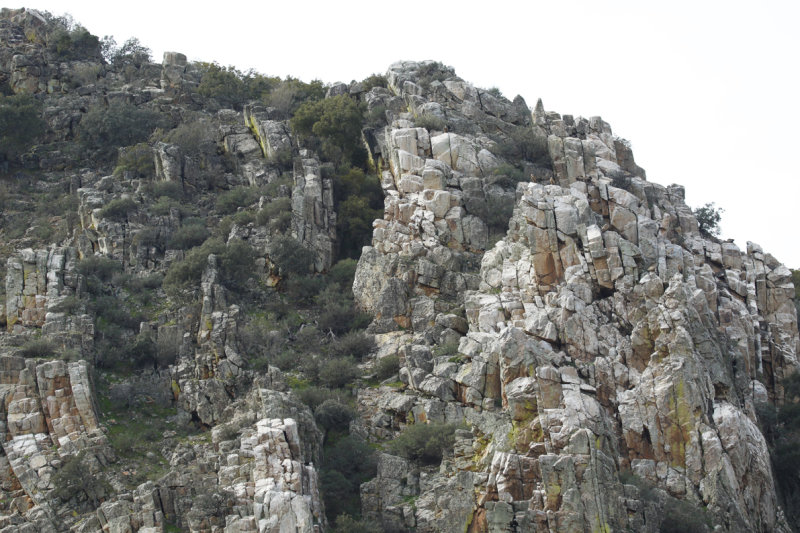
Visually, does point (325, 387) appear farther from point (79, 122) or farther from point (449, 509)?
point (79, 122)

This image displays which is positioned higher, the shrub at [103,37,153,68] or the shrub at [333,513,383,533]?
the shrub at [103,37,153,68]

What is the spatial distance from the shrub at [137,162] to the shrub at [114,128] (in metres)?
3.35

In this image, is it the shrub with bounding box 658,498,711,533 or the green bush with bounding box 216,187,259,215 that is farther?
the green bush with bounding box 216,187,259,215

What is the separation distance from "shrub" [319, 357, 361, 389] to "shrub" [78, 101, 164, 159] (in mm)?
29882

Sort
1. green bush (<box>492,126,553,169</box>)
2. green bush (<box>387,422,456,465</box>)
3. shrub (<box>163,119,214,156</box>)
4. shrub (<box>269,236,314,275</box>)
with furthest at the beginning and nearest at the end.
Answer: shrub (<box>163,119,214,156</box>) < green bush (<box>492,126,553,169</box>) < shrub (<box>269,236,314,275</box>) < green bush (<box>387,422,456,465</box>)

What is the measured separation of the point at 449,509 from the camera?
46406mm

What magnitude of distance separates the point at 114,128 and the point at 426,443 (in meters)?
40.3

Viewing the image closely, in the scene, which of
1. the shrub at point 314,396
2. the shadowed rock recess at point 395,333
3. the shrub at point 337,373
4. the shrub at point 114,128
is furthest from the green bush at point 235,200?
the shrub at point 314,396

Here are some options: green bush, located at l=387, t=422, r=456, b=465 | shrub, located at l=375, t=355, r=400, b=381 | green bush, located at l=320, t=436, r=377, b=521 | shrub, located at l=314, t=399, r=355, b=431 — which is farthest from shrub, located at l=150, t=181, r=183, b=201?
green bush, located at l=387, t=422, r=456, b=465

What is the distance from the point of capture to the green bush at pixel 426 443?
4941 cm

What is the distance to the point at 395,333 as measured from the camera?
5972cm

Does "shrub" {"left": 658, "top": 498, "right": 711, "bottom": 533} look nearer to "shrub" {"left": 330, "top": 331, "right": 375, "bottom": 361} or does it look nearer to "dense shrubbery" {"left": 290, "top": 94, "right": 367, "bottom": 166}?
"shrub" {"left": 330, "top": 331, "right": 375, "bottom": 361}

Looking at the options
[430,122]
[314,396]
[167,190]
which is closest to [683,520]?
[314,396]

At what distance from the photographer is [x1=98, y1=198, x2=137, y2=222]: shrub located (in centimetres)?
6762
